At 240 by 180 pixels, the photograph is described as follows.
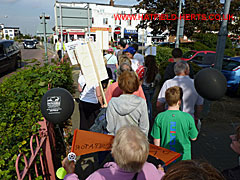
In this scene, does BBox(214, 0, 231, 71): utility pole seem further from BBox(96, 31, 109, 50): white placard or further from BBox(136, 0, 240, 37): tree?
BBox(136, 0, 240, 37): tree

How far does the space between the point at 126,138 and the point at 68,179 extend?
1.80ft

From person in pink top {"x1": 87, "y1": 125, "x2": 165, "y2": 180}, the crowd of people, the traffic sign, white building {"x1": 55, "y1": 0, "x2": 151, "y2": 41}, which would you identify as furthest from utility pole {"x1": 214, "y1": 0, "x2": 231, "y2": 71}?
the traffic sign

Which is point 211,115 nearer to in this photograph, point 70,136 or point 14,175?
point 70,136

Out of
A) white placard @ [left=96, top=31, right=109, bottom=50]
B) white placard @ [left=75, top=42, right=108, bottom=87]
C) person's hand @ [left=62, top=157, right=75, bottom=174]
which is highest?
white placard @ [left=96, top=31, right=109, bottom=50]

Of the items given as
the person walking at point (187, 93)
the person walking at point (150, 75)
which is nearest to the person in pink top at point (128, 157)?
the person walking at point (187, 93)

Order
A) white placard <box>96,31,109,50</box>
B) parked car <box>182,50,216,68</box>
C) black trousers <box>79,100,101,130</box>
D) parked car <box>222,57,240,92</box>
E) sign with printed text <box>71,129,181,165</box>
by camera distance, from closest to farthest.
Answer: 1. sign with printed text <box>71,129,181,165</box>
2. black trousers <box>79,100,101,130</box>
3. white placard <box>96,31,109,50</box>
4. parked car <box>222,57,240,92</box>
5. parked car <box>182,50,216,68</box>

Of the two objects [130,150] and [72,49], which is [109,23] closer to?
[72,49]

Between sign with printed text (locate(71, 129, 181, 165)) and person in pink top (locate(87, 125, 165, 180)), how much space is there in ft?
1.39

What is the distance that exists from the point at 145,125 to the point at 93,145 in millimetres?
856

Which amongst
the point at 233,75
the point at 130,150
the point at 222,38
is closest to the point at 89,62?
the point at 130,150

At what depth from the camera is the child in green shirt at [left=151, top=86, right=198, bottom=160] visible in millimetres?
2600

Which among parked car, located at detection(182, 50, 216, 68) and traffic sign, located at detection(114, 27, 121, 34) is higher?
traffic sign, located at detection(114, 27, 121, 34)

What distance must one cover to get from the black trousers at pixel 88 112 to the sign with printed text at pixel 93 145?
5.79 feet

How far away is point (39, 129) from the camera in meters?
2.54
